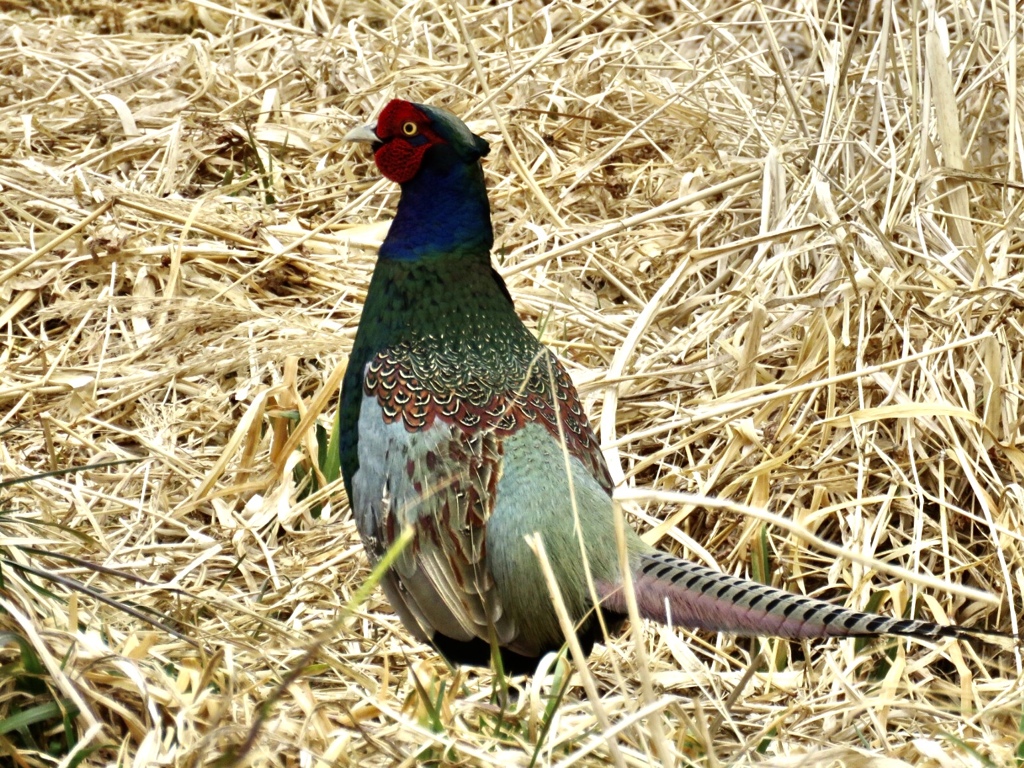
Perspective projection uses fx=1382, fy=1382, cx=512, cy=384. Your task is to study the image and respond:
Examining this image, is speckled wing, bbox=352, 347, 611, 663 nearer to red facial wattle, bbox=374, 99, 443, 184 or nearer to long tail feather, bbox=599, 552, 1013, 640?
long tail feather, bbox=599, 552, 1013, 640

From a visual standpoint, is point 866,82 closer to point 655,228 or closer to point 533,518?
point 655,228

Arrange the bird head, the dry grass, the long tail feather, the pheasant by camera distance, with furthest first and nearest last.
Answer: the bird head < the pheasant < the dry grass < the long tail feather

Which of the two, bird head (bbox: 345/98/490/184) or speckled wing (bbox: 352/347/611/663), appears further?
bird head (bbox: 345/98/490/184)

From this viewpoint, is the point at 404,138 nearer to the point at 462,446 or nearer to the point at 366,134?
the point at 366,134

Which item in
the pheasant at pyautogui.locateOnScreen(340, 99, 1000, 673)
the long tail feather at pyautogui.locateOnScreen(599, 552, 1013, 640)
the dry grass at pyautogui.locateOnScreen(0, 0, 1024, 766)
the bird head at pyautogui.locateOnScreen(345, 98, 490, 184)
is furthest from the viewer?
the bird head at pyautogui.locateOnScreen(345, 98, 490, 184)

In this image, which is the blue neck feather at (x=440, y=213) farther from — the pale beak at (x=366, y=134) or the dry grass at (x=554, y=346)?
the dry grass at (x=554, y=346)

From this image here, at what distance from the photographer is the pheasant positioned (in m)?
2.92

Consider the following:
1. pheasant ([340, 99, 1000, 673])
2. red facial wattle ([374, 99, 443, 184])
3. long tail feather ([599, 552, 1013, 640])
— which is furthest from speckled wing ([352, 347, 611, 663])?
red facial wattle ([374, 99, 443, 184])

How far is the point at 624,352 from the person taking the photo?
12.2 ft

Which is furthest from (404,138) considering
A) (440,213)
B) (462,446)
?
(462,446)

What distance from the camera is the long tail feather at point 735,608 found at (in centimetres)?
227

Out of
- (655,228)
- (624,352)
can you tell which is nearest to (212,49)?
(655,228)

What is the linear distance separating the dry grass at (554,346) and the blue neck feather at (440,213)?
28cm

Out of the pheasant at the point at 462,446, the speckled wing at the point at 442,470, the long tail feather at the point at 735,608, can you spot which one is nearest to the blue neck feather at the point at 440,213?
the pheasant at the point at 462,446
